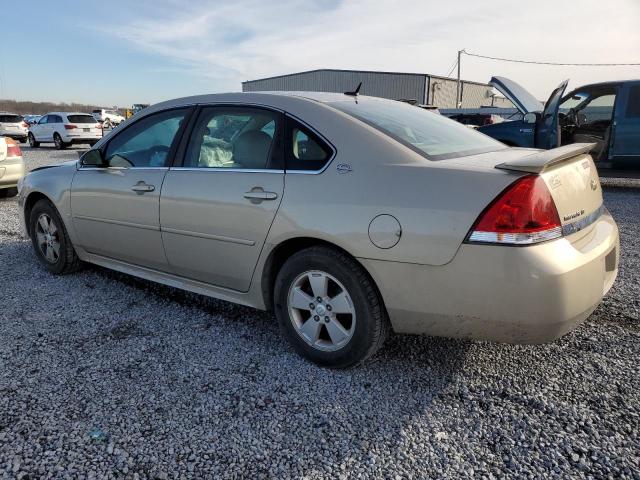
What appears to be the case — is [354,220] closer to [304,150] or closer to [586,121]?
[304,150]

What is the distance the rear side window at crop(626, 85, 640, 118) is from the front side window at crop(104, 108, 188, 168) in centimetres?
820

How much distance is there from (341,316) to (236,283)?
75 centimetres

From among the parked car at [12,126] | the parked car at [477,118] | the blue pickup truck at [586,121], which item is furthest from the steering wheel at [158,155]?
the parked car at [12,126]

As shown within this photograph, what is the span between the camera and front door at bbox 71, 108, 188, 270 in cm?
348

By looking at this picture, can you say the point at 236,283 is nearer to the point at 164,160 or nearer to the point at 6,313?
the point at 164,160

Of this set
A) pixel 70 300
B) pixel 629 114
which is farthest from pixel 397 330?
pixel 629 114

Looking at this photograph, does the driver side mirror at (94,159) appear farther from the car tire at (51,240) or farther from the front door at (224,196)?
the front door at (224,196)

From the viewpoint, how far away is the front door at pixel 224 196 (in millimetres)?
2904

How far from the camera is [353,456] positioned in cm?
212

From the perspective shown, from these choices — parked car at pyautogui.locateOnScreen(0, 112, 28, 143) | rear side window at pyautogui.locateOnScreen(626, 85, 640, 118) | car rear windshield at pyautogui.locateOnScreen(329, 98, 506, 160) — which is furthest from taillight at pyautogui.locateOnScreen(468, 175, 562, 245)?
parked car at pyautogui.locateOnScreen(0, 112, 28, 143)

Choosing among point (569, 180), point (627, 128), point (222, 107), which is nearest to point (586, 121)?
point (627, 128)

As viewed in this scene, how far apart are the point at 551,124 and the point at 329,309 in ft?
24.0

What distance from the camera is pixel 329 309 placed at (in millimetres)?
2721

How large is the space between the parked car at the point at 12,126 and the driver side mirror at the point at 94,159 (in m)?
24.3
